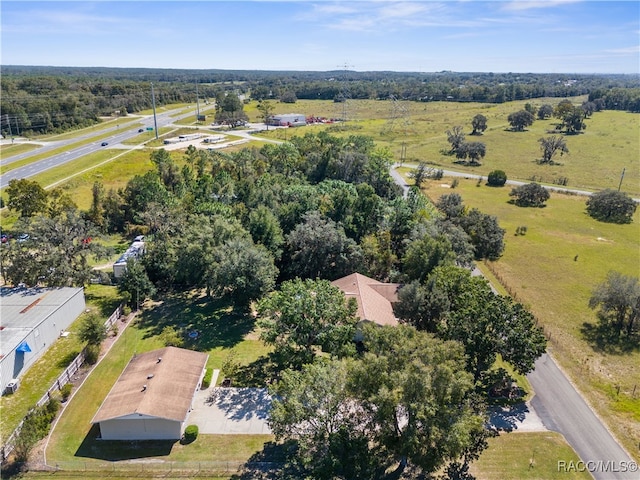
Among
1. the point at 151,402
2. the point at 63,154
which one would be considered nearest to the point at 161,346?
the point at 151,402

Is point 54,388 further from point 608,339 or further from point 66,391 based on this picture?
point 608,339

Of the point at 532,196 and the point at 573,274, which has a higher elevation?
the point at 532,196

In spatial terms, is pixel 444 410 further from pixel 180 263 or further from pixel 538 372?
pixel 180 263

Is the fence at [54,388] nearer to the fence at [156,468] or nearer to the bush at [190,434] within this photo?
the fence at [156,468]

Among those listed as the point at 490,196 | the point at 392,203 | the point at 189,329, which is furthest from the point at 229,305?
the point at 490,196

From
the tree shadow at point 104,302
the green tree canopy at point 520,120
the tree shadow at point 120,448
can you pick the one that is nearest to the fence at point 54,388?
the tree shadow at point 104,302

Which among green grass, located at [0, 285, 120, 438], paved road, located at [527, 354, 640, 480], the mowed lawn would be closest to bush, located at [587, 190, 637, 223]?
the mowed lawn
